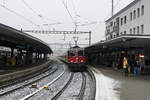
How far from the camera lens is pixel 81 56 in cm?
2447

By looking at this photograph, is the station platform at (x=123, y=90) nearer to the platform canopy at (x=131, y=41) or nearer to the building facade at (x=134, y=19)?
the platform canopy at (x=131, y=41)

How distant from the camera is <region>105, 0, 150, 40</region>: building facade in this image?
2708 centimetres

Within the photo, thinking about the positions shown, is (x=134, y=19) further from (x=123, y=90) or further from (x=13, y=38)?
(x=123, y=90)

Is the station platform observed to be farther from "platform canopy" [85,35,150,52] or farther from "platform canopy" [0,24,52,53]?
"platform canopy" [0,24,52,53]

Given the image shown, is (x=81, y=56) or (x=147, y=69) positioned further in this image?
(x=81, y=56)

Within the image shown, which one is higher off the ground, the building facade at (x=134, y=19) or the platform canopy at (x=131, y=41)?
the building facade at (x=134, y=19)

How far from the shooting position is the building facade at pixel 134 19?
27077 mm

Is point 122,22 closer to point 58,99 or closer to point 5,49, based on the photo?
point 5,49

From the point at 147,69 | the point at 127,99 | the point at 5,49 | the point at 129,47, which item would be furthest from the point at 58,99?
the point at 5,49

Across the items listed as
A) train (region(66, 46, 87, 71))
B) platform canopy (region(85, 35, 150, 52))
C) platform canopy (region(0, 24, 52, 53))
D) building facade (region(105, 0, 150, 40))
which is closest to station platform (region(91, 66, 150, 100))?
platform canopy (region(85, 35, 150, 52))

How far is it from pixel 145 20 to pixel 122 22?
965 centimetres

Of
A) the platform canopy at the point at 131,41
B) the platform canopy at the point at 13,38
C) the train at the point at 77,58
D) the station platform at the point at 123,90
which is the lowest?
the station platform at the point at 123,90

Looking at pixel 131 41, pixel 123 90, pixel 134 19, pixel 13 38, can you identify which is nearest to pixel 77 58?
pixel 13 38

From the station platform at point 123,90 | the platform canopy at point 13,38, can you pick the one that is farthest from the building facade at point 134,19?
the station platform at point 123,90
